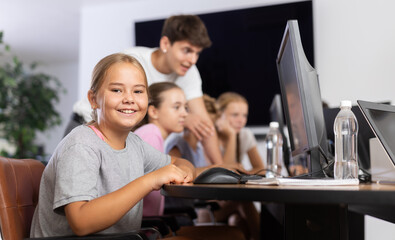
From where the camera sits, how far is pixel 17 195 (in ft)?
3.93

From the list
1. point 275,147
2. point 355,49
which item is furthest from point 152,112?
point 355,49

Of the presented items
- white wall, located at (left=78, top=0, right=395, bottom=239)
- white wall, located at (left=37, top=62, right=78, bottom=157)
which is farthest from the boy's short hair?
white wall, located at (left=37, top=62, right=78, bottom=157)

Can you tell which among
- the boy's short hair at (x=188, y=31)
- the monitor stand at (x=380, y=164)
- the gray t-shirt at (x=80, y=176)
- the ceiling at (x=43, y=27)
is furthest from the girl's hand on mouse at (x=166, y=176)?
the ceiling at (x=43, y=27)

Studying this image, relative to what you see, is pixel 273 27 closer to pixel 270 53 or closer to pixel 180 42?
pixel 270 53

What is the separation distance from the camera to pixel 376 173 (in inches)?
61.6

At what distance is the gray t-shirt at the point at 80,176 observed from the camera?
41.9 inches

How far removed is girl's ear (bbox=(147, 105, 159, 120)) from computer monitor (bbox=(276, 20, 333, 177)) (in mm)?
829

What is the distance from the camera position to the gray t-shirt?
1063 millimetres

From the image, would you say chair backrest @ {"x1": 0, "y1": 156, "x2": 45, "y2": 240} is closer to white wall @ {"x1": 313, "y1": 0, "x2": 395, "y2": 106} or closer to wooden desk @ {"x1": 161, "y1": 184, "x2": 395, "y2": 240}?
wooden desk @ {"x1": 161, "y1": 184, "x2": 395, "y2": 240}

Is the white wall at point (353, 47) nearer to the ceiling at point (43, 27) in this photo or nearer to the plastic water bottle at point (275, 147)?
the plastic water bottle at point (275, 147)

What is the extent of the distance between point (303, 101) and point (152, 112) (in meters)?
1.16

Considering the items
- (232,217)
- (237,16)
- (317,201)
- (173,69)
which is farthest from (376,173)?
(237,16)

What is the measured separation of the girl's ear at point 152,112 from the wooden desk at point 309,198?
1.19 m

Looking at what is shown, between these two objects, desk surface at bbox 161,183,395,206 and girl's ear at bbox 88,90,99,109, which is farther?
girl's ear at bbox 88,90,99,109
